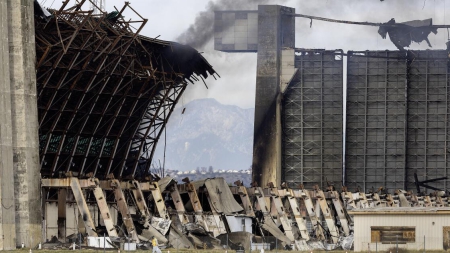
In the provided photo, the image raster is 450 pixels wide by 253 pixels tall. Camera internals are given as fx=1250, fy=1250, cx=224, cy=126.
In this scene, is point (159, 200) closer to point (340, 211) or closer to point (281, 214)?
point (281, 214)

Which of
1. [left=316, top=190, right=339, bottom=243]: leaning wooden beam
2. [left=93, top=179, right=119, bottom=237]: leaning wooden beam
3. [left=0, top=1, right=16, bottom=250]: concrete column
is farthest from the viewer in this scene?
[left=316, top=190, right=339, bottom=243]: leaning wooden beam

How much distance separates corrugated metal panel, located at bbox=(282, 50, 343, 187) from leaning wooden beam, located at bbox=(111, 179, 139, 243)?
3766 centimetres

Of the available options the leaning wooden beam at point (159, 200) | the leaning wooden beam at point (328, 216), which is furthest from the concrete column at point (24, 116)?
the leaning wooden beam at point (328, 216)

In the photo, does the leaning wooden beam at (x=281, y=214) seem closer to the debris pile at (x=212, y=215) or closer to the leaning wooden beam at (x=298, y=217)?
the debris pile at (x=212, y=215)

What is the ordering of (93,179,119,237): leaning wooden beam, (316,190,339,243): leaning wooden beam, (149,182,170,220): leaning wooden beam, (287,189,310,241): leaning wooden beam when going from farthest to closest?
1. (316,190,339,243): leaning wooden beam
2. (287,189,310,241): leaning wooden beam
3. (149,182,170,220): leaning wooden beam
4. (93,179,119,237): leaning wooden beam

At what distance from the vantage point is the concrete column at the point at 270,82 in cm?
11344

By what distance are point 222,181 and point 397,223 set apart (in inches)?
926

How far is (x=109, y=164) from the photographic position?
94438 mm

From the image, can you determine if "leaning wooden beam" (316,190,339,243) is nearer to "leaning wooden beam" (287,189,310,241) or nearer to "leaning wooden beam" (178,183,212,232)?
"leaning wooden beam" (287,189,310,241)

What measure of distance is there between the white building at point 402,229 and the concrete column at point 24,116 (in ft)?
62.0

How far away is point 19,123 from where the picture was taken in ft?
241

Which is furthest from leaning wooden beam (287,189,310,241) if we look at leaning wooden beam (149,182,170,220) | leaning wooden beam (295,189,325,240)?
leaning wooden beam (149,182,170,220)

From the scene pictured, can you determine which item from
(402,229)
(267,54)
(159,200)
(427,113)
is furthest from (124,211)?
(427,113)

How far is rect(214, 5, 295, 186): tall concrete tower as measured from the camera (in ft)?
372
